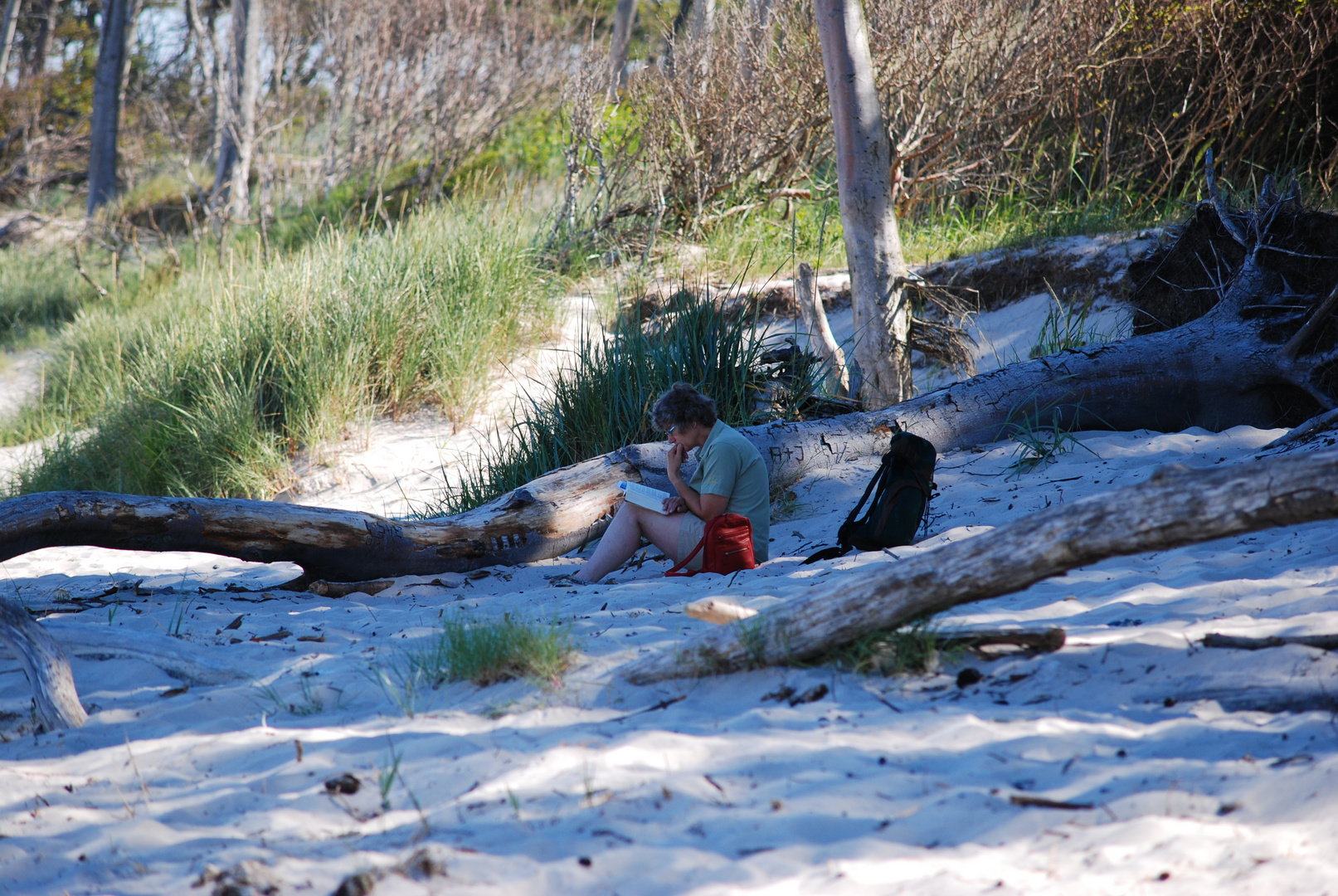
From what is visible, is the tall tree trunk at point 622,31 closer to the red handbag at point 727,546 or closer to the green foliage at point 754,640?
the red handbag at point 727,546

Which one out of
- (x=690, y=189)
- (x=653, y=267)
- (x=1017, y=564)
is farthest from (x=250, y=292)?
(x=1017, y=564)

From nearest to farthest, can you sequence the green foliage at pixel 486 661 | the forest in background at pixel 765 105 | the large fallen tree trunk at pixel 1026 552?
the large fallen tree trunk at pixel 1026 552, the green foliage at pixel 486 661, the forest in background at pixel 765 105

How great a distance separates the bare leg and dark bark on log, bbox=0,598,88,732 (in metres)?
2.14

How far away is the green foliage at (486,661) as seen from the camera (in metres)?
2.56

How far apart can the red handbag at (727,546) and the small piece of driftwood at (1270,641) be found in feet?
6.52

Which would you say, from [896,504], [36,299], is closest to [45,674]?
[896,504]

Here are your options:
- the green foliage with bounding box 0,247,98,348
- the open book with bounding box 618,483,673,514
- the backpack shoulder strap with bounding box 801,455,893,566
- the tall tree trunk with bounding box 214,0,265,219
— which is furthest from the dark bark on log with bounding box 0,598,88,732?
the green foliage with bounding box 0,247,98,348

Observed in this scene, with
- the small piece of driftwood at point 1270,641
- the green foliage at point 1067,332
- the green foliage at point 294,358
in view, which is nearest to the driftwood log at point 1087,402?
the green foliage at point 1067,332

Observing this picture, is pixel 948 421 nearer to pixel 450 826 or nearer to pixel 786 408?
pixel 786 408

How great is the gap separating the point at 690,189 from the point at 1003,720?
7.83 metres

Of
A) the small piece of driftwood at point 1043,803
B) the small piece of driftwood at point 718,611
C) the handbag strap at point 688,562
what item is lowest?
the handbag strap at point 688,562

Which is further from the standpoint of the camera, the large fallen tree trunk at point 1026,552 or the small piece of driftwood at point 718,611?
the small piece of driftwood at point 718,611

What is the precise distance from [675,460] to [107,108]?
1549 centimetres

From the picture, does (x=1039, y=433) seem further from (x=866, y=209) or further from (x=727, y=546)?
(x=727, y=546)
